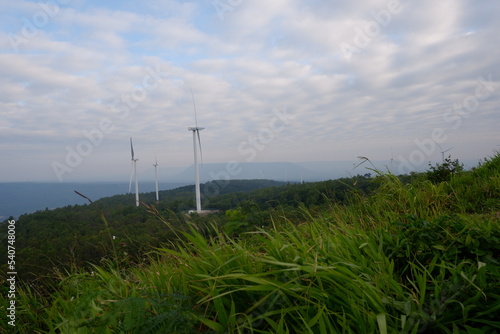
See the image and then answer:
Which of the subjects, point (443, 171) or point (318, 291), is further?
point (443, 171)

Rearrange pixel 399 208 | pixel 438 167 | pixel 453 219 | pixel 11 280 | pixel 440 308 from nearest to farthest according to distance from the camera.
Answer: pixel 440 308
pixel 453 219
pixel 11 280
pixel 399 208
pixel 438 167

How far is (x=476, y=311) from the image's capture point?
2.37m

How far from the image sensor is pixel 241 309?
254cm

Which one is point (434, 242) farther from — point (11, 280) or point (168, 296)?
point (11, 280)

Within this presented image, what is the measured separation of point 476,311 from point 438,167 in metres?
6.64

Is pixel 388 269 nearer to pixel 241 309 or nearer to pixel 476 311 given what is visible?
pixel 476 311

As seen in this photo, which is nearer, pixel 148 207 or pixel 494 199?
pixel 148 207

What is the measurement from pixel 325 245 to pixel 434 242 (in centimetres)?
99

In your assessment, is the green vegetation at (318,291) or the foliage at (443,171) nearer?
the green vegetation at (318,291)

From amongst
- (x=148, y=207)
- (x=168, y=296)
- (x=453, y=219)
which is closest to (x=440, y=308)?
(x=453, y=219)

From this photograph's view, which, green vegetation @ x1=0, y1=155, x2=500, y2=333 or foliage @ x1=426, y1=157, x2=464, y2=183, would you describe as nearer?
green vegetation @ x1=0, y1=155, x2=500, y2=333

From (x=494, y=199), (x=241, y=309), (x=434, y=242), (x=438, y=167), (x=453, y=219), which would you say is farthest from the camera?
(x=438, y=167)

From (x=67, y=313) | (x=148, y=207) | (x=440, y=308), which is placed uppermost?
(x=148, y=207)

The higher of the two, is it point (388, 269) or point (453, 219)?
point (453, 219)
